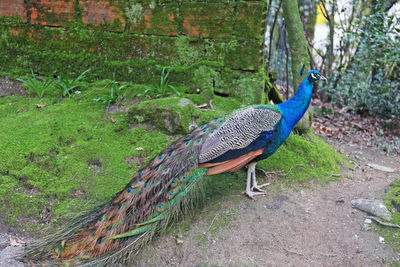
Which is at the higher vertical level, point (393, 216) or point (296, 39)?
point (296, 39)

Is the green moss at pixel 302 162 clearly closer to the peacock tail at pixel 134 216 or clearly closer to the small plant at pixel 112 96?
the peacock tail at pixel 134 216

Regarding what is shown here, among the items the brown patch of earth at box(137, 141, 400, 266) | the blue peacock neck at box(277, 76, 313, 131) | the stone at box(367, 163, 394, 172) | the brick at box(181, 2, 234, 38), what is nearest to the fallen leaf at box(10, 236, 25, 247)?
the brown patch of earth at box(137, 141, 400, 266)

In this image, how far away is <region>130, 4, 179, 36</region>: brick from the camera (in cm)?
458

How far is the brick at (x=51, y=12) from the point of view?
4.78 metres

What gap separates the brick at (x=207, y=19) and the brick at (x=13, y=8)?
2201mm

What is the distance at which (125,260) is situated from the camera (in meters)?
2.86


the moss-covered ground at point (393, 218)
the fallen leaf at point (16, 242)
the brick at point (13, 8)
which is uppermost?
the brick at point (13, 8)

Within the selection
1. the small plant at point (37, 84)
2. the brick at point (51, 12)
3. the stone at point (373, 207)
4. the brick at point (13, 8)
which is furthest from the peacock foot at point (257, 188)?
the brick at point (13, 8)

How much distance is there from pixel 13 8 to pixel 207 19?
105 inches

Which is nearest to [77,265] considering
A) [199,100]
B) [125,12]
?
[199,100]

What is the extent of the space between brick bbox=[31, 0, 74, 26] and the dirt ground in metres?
2.85

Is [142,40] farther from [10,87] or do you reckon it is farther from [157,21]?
[10,87]

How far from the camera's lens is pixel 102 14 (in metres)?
4.73

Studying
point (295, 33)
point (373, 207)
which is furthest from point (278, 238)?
point (295, 33)
